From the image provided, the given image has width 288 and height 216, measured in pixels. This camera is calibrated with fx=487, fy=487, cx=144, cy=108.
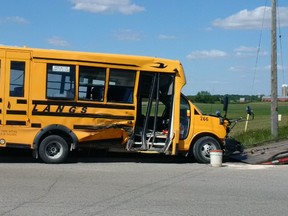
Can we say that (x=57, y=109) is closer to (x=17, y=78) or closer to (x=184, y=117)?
(x=17, y=78)

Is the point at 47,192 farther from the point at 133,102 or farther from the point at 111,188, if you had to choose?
the point at 133,102

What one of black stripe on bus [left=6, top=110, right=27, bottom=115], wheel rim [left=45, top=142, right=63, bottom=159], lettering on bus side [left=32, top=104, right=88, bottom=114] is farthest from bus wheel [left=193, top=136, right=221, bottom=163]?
black stripe on bus [left=6, top=110, right=27, bottom=115]

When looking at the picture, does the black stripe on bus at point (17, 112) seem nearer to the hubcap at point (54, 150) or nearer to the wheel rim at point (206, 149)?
the hubcap at point (54, 150)

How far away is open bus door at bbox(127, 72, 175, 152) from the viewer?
13.4 m

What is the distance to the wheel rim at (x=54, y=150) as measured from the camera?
12.8 metres

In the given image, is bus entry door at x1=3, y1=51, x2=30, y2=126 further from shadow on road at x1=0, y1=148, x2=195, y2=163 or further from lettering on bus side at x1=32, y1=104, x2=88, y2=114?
shadow on road at x1=0, y1=148, x2=195, y2=163

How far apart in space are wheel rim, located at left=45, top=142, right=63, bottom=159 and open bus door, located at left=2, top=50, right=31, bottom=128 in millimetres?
915

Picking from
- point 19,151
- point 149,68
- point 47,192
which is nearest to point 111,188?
point 47,192

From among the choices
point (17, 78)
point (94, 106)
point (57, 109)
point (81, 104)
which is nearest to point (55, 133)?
point (57, 109)

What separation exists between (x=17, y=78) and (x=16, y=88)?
0.85 feet

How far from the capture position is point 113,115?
1306 cm

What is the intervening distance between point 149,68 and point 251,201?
5.89 m

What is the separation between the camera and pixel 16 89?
41.1 ft

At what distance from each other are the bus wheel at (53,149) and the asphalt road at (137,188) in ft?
0.85
